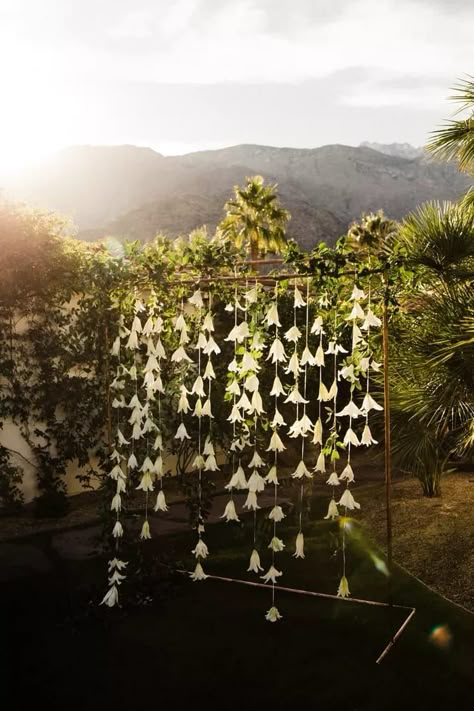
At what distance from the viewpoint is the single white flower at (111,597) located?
171 inches

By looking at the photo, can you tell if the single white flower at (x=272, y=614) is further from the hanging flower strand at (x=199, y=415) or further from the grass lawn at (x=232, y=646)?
the hanging flower strand at (x=199, y=415)

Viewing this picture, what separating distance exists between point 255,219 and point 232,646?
1763cm

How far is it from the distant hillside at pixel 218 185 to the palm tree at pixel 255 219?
40829mm

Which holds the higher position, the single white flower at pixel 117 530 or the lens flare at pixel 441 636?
the single white flower at pixel 117 530

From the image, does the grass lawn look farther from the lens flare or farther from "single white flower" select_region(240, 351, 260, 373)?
"single white flower" select_region(240, 351, 260, 373)

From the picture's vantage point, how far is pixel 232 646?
12.8 feet

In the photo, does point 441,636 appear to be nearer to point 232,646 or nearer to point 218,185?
point 232,646

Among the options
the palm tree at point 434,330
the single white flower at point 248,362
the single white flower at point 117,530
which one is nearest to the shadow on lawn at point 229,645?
the single white flower at point 117,530

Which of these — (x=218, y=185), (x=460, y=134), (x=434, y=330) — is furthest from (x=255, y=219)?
(x=218, y=185)

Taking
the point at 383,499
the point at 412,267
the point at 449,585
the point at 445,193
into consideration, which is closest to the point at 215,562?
the point at 449,585

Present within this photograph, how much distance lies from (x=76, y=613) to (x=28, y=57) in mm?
6107

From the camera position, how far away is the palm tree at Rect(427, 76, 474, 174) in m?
6.66

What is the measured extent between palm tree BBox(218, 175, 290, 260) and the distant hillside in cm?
4083

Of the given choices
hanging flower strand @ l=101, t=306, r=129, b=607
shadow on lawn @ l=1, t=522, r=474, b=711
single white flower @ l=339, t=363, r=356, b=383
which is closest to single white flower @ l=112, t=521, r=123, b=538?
hanging flower strand @ l=101, t=306, r=129, b=607
